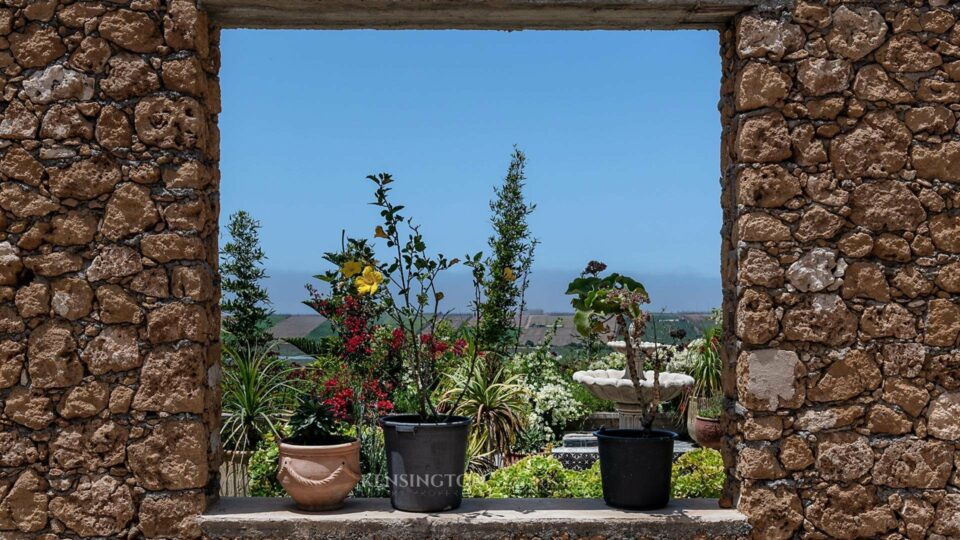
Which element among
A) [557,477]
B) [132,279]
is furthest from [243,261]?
[132,279]

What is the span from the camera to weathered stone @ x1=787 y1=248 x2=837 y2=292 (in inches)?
146

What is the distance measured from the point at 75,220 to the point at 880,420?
3.36 m

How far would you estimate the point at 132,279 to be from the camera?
146 inches

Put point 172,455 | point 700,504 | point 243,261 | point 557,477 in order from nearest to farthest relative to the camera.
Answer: point 172,455 < point 700,504 < point 557,477 < point 243,261

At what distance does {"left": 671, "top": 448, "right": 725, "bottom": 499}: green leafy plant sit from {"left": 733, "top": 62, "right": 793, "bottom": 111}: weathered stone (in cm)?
213

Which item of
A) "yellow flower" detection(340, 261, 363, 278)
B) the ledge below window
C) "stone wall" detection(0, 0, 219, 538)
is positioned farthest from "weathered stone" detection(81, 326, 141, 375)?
"yellow flower" detection(340, 261, 363, 278)

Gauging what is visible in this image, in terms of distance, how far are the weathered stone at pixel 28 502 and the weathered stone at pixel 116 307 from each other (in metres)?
0.70

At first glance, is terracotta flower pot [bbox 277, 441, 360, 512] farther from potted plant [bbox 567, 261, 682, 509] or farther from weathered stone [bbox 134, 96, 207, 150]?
weathered stone [bbox 134, 96, 207, 150]

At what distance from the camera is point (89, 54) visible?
3709mm

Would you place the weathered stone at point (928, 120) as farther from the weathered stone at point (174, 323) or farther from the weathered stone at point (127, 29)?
the weathered stone at point (127, 29)

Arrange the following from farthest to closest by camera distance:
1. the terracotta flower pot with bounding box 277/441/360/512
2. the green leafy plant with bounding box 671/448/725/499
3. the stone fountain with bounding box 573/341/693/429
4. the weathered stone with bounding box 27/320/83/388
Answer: the stone fountain with bounding box 573/341/693/429, the green leafy plant with bounding box 671/448/725/499, the terracotta flower pot with bounding box 277/441/360/512, the weathered stone with bounding box 27/320/83/388

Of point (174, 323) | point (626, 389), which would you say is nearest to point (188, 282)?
point (174, 323)

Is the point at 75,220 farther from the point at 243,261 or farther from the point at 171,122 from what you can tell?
the point at 243,261

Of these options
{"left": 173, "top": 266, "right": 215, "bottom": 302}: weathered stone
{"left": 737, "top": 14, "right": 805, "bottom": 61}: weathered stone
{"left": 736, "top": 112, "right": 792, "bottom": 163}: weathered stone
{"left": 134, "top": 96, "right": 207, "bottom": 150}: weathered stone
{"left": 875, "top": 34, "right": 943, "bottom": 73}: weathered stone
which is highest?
{"left": 737, "top": 14, "right": 805, "bottom": 61}: weathered stone
